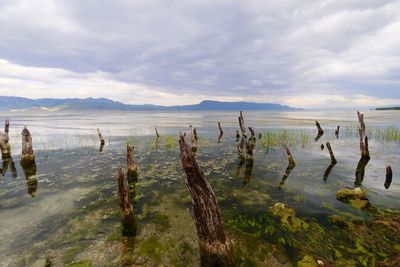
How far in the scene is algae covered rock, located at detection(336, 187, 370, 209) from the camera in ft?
44.6

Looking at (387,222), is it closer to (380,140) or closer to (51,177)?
(51,177)

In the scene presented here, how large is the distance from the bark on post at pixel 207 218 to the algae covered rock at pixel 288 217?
4.60 meters

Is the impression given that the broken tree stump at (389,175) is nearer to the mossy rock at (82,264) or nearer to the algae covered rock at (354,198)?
the algae covered rock at (354,198)

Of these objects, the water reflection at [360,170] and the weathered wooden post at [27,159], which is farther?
the weathered wooden post at [27,159]

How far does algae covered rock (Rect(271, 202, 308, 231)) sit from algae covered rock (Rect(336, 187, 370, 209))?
4.01 meters

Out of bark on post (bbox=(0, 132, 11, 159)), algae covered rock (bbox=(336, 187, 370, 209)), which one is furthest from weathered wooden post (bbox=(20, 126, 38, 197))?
algae covered rock (bbox=(336, 187, 370, 209))

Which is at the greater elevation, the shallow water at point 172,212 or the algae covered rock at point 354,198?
the algae covered rock at point 354,198

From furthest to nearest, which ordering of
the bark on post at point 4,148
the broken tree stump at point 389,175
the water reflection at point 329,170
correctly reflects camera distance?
the bark on post at point 4,148, the water reflection at point 329,170, the broken tree stump at point 389,175

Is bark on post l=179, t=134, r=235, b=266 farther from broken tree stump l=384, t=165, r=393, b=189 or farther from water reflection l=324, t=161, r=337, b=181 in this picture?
broken tree stump l=384, t=165, r=393, b=189

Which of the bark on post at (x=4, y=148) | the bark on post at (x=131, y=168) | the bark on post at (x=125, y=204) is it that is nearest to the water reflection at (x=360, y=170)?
the bark on post at (x=125, y=204)

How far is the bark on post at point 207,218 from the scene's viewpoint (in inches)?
319

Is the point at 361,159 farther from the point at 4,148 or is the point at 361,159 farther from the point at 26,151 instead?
the point at 4,148

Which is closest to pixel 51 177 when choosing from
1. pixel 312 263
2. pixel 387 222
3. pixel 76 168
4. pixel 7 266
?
pixel 76 168

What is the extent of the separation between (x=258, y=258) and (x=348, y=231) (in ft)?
16.2
